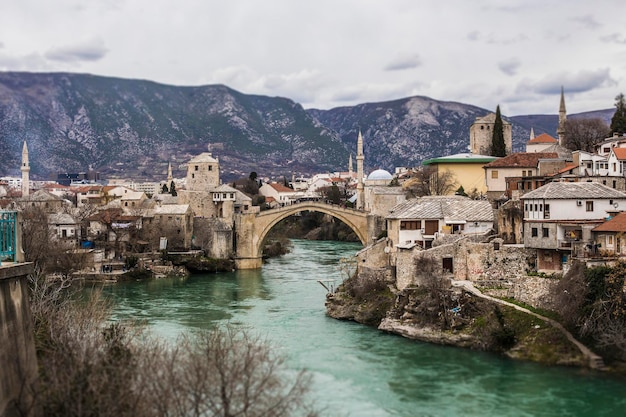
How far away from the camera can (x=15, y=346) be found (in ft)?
40.4

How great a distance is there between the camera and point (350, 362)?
77.9 ft

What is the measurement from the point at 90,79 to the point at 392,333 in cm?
14613

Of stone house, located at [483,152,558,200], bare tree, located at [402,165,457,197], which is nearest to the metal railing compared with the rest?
stone house, located at [483,152,558,200]

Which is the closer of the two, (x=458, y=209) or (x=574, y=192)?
(x=574, y=192)

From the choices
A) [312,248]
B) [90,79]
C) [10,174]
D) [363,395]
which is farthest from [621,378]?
[90,79]

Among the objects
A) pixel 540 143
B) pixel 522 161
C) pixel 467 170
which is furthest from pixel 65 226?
pixel 540 143

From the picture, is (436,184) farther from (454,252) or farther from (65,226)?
(65,226)

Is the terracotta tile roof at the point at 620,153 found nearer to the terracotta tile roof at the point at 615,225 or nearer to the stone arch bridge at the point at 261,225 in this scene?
the terracotta tile roof at the point at 615,225

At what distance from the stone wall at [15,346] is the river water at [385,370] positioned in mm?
6836

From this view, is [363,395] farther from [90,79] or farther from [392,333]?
[90,79]

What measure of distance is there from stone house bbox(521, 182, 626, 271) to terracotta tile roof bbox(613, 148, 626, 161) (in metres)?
8.78

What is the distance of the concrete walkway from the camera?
2228 cm

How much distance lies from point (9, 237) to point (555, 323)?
1727cm

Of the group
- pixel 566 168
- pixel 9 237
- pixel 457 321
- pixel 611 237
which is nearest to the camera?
pixel 9 237
